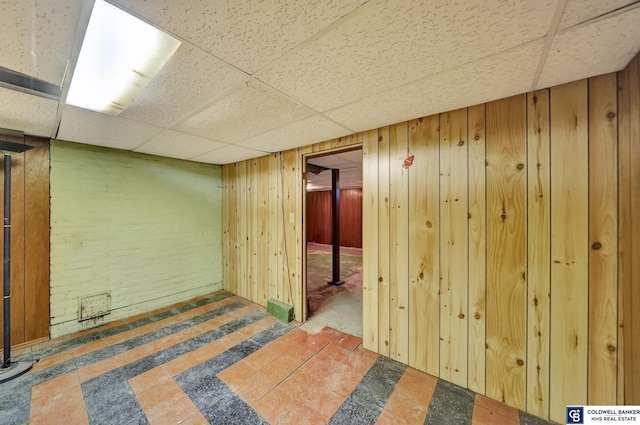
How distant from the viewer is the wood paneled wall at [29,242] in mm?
2262

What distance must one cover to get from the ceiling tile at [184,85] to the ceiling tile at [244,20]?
124 millimetres

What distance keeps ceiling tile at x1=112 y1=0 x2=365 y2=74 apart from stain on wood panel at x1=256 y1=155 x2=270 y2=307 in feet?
7.27

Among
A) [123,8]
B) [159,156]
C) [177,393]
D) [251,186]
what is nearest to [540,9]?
[123,8]

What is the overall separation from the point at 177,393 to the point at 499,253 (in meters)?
2.62

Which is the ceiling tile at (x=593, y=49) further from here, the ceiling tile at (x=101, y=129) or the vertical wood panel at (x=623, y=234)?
the ceiling tile at (x=101, y=129)

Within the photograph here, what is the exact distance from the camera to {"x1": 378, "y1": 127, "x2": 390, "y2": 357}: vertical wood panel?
2133 millimetres

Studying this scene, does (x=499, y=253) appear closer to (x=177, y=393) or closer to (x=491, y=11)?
(x=491, y=11)

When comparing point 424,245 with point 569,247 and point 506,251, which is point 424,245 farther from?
point 569,247

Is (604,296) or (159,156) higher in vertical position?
(159,156)

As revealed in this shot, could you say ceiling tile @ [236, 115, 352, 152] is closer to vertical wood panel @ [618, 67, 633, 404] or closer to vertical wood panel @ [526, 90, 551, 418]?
vertical wood panel @ [526, 90, 551, 418]

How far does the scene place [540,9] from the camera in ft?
2.83

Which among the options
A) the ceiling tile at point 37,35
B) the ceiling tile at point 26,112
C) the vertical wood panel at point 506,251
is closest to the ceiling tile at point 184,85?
the ceiling tile at point 37,35

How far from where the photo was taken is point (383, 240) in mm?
2158

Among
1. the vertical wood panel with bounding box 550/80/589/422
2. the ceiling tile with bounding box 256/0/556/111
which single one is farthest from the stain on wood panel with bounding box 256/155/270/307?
the vertical wood panel with bounding box 550/80/589/422
